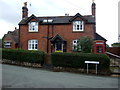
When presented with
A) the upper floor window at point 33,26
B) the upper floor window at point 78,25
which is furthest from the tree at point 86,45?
the upper floor window at point 33,26

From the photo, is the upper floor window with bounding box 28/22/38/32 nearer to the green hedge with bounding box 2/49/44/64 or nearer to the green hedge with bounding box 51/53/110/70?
the green hedge with bounding box 2/49/44/64

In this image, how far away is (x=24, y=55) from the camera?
16.9 metres

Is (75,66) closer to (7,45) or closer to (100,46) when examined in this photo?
(100,46)

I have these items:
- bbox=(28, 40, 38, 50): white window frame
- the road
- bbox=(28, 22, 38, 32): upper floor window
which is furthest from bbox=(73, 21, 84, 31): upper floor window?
the road

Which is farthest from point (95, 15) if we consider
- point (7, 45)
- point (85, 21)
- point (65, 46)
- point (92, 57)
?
point (7, 45)

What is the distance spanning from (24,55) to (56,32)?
8.62 m

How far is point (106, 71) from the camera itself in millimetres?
13133

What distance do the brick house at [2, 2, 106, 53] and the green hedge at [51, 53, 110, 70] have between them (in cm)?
743

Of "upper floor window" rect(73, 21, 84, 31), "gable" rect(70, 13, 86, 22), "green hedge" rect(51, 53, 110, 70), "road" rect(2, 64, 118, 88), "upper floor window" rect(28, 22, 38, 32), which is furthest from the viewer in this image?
"upper floor window" rect(28, 22, 38, 32)

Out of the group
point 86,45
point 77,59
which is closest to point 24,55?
point 77,59

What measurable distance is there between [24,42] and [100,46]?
14.4 m

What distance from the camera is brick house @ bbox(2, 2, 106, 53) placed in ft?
74.0

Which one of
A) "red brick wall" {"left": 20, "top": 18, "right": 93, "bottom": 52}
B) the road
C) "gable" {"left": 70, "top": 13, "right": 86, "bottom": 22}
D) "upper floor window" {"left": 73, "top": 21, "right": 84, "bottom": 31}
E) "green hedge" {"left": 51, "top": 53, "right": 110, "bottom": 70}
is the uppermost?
"gable" {"left": 70, "top": 13, "right": 86, "bottom": 22}

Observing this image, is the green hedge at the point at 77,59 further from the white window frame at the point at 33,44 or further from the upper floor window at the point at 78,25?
the white window frame at the point at 33,44
